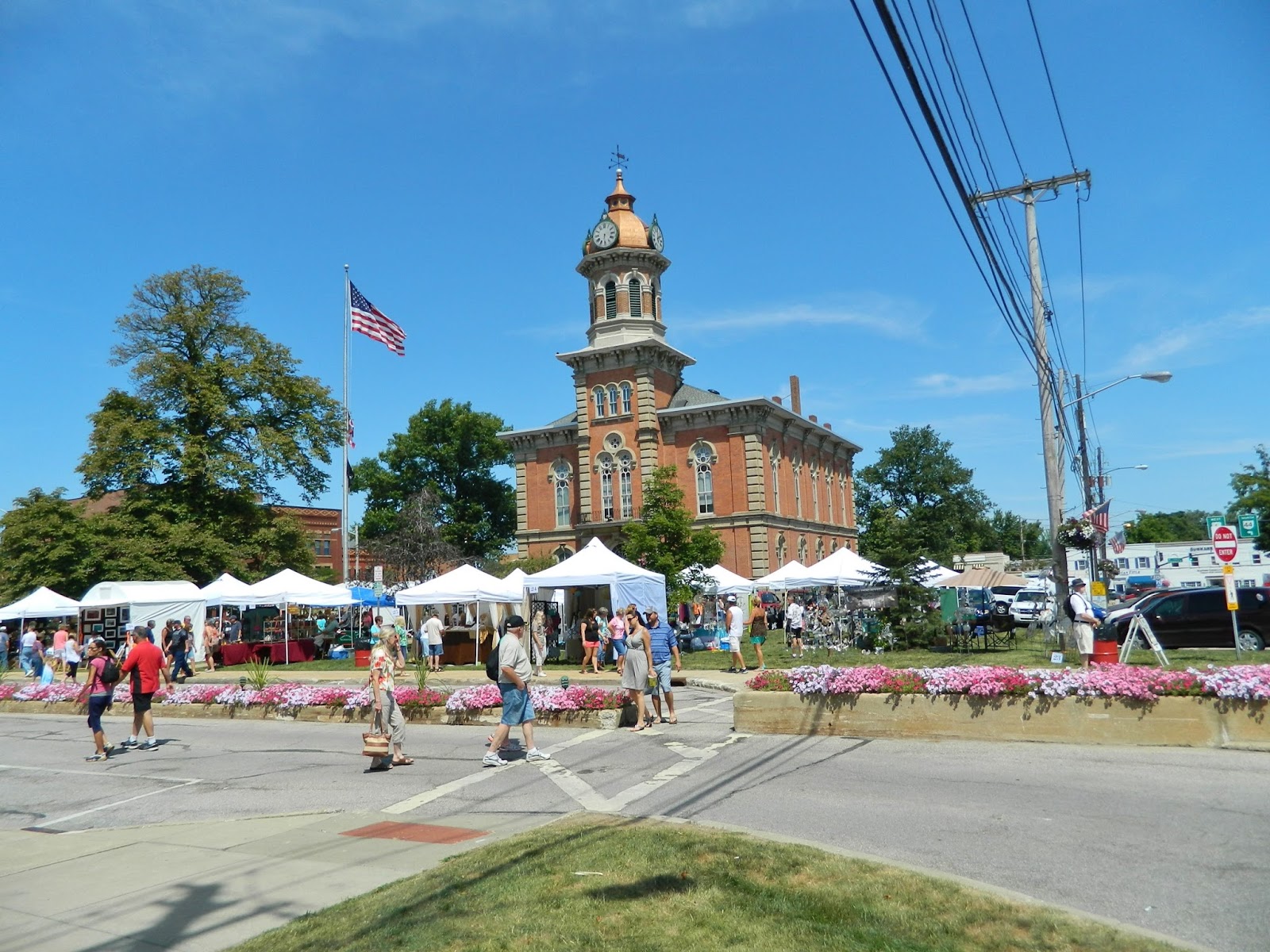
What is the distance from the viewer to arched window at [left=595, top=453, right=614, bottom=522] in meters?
54.9

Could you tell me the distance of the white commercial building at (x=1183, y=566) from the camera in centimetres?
7594

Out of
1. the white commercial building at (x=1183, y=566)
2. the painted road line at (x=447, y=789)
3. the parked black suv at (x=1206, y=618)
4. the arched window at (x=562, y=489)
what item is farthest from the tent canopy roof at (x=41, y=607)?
the white commercial building at (x=1183, y=566)

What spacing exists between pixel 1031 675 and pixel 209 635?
2888 centimetres

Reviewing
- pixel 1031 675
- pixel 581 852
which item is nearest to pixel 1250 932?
pixel 581 852

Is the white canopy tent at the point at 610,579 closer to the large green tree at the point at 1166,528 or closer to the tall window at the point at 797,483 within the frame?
the tall window at the point at 797,483

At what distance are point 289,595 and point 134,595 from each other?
4740mm

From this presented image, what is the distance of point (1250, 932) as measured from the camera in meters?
5.34

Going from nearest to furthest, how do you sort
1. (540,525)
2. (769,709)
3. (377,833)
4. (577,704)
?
(377,833) < (769,709) < (577,704) < (540,525)

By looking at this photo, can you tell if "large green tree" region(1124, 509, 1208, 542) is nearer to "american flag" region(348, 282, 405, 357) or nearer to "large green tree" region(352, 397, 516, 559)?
"large green tree" region(352, 397, 516, 559)

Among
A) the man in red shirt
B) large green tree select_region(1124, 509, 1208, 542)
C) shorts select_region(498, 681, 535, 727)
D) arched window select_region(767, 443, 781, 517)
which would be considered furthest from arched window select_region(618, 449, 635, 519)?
large green tree select_region(1124, 509, 1208, 542)

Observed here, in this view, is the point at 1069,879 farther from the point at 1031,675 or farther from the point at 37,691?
the point at 37,691

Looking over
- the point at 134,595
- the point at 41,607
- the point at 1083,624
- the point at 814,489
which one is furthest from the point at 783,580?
the point at 814,489

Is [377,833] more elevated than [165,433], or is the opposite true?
[165,433]

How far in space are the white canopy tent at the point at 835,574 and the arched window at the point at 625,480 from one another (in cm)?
2086
